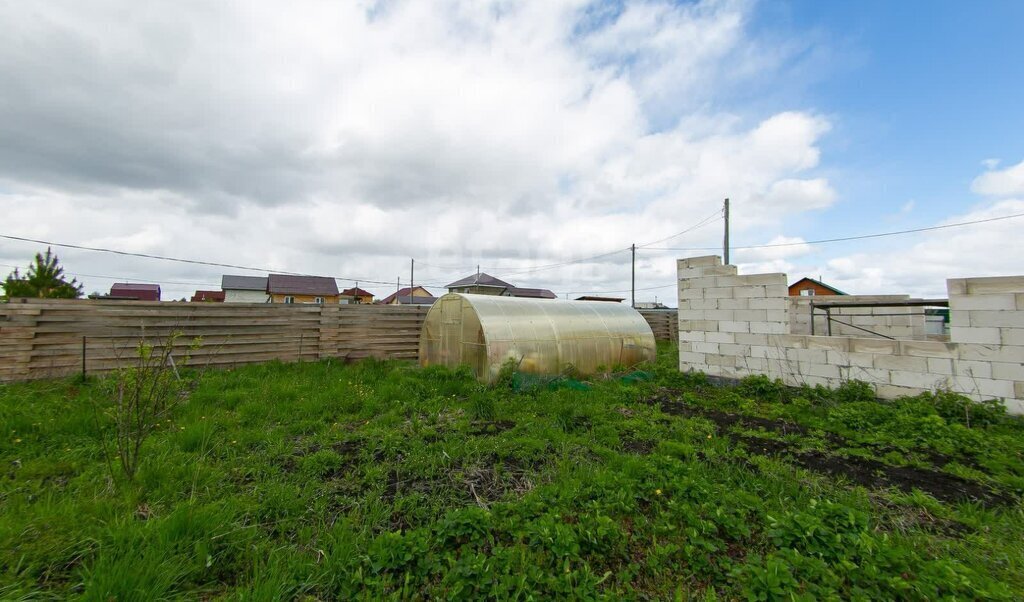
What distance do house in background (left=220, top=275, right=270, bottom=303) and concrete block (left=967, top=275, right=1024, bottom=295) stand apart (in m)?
42.3

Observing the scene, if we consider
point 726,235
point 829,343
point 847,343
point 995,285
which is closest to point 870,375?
point 847,343

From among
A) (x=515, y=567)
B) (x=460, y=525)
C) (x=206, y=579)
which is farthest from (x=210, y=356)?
(x=515, y=567)

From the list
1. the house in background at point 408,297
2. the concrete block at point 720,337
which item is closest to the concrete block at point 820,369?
the concrete block at point 720,337

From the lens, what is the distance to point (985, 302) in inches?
190

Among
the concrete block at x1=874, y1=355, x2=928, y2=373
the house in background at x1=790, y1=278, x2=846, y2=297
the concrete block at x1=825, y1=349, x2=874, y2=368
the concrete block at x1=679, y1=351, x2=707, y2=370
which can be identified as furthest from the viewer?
the house in background at x1=790, y1=278, x2=846, y2=297

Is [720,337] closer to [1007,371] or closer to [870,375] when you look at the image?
[870,375]

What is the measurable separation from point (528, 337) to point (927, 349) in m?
6.12

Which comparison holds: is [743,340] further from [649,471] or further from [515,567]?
[515,567]

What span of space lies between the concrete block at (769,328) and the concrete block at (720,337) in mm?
398

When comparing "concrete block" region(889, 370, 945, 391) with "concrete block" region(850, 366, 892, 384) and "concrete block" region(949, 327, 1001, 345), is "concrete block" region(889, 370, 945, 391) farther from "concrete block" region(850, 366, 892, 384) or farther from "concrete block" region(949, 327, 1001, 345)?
"concrete block" region(949, 327, 1001, 345)

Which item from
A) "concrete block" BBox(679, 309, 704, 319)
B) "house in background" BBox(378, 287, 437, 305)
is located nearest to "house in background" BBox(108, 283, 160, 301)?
"house in background" BBox(378, 287, 437, 305)

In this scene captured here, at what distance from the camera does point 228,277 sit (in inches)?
1406

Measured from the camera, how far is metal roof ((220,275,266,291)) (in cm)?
3488

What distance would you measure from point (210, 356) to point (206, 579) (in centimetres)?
725
